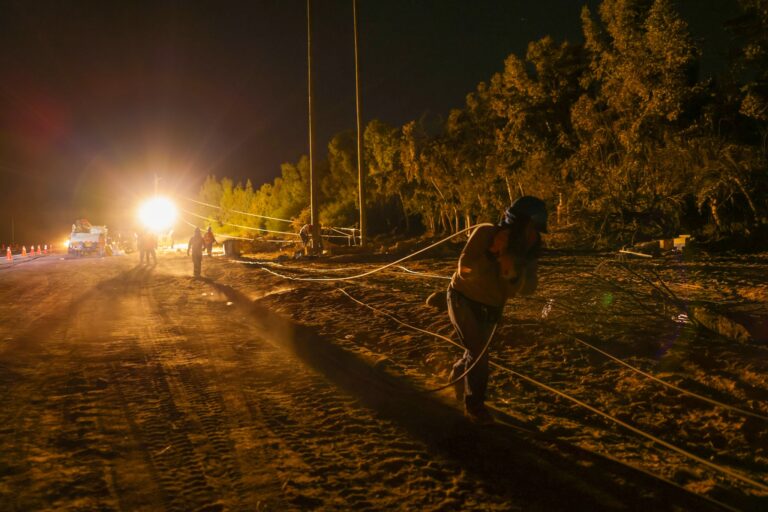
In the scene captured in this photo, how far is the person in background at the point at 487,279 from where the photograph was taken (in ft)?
15.5

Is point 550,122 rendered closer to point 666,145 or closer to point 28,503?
point 666,145

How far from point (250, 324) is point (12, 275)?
15690 mm

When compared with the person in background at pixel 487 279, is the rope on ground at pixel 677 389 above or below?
below

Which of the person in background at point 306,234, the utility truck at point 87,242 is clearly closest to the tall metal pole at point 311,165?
the person in background at point 306,234

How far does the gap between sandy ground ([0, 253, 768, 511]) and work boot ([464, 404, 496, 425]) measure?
9 cm

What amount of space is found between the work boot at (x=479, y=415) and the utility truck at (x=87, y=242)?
36900 millimetres

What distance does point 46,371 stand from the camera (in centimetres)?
712

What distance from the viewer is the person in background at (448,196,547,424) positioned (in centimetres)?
473

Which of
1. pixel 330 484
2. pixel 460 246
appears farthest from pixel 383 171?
pixel 330 484

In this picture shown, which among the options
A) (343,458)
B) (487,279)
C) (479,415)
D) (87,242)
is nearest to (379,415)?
(479,415)

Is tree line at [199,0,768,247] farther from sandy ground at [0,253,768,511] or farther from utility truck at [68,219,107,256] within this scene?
utility truck at [68,219,107,256]

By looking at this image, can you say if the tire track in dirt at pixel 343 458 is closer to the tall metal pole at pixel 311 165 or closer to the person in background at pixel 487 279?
the person in background at pixel 487 279

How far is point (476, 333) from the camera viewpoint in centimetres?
504

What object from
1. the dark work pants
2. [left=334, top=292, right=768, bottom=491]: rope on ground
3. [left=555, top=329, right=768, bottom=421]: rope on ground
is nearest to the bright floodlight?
[left=334, top=292, right=768, bottom=491]: rope on ground
